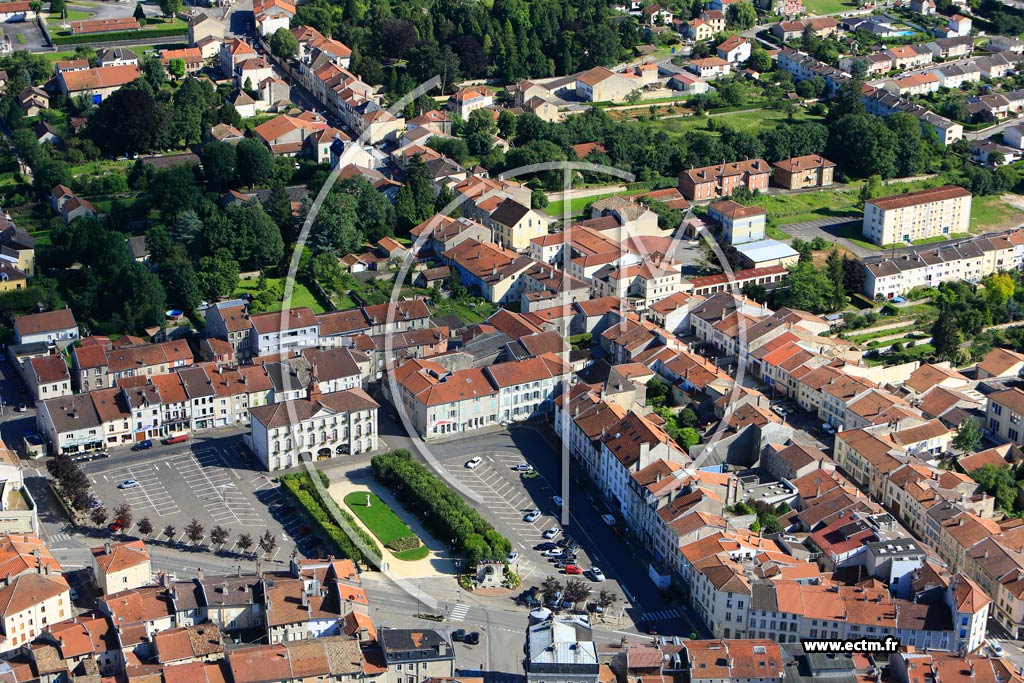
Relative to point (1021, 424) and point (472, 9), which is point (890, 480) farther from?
point (472, 9)

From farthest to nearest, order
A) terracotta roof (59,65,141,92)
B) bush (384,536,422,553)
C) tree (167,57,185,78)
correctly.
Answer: tree (167,57,185,78), terracotta roof (59,65,141,92), bush (384,536,422,553)

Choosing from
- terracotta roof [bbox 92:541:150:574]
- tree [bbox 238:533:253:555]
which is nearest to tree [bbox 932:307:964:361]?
tree [bbox 238:533:253:555]

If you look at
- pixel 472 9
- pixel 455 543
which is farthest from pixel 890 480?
pixel 472 9

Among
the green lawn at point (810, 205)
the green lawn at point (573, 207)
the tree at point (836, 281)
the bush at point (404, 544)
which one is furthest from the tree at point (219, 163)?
the bush at point (404, 544)

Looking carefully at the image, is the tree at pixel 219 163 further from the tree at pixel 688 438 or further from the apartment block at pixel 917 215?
the apartment block at pixel 917 215

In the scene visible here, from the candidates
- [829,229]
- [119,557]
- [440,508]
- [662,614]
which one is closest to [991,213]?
[829,229]

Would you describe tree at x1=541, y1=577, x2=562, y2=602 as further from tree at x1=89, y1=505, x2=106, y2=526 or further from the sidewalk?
tree at x1=89, y1=505, x2=106, y2=526

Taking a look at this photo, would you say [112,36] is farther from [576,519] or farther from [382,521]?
[576,519]
